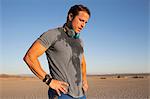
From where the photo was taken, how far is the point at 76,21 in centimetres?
304

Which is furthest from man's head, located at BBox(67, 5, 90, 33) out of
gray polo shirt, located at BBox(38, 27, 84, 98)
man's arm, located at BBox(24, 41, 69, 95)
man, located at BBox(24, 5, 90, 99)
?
man's arm, located at BBox(24, 41, 69, 95)

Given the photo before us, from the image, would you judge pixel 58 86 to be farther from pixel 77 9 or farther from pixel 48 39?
pixel 77 9

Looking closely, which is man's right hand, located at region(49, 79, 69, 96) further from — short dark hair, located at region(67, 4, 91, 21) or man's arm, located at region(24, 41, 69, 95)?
short dark hair, located at region(67, 4, 91, 21)

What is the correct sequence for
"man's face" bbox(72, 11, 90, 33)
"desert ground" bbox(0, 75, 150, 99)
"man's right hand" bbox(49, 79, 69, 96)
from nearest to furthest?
"man's right hand" bbox(49, 79, 69, 96)
"man's face" bbox(72, 11, 90, 33)
"desert ground" bbox(0, 75, 150, 99)

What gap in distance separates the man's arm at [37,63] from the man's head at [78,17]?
37 centimetres

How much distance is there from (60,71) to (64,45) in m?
0.24

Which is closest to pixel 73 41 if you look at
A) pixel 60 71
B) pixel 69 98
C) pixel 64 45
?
pixel 64 45

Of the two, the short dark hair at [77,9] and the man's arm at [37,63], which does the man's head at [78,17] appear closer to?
the short dark hair at [77,9]

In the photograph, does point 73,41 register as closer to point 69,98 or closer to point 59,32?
point 59,32

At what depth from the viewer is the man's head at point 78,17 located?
304cm

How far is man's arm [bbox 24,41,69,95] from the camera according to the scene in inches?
112

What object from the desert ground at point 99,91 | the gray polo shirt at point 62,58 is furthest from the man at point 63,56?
the desert ground at point 99,91

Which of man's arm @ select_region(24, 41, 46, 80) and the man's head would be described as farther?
the man's head

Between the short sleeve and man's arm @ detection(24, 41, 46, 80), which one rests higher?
the short sleeve
